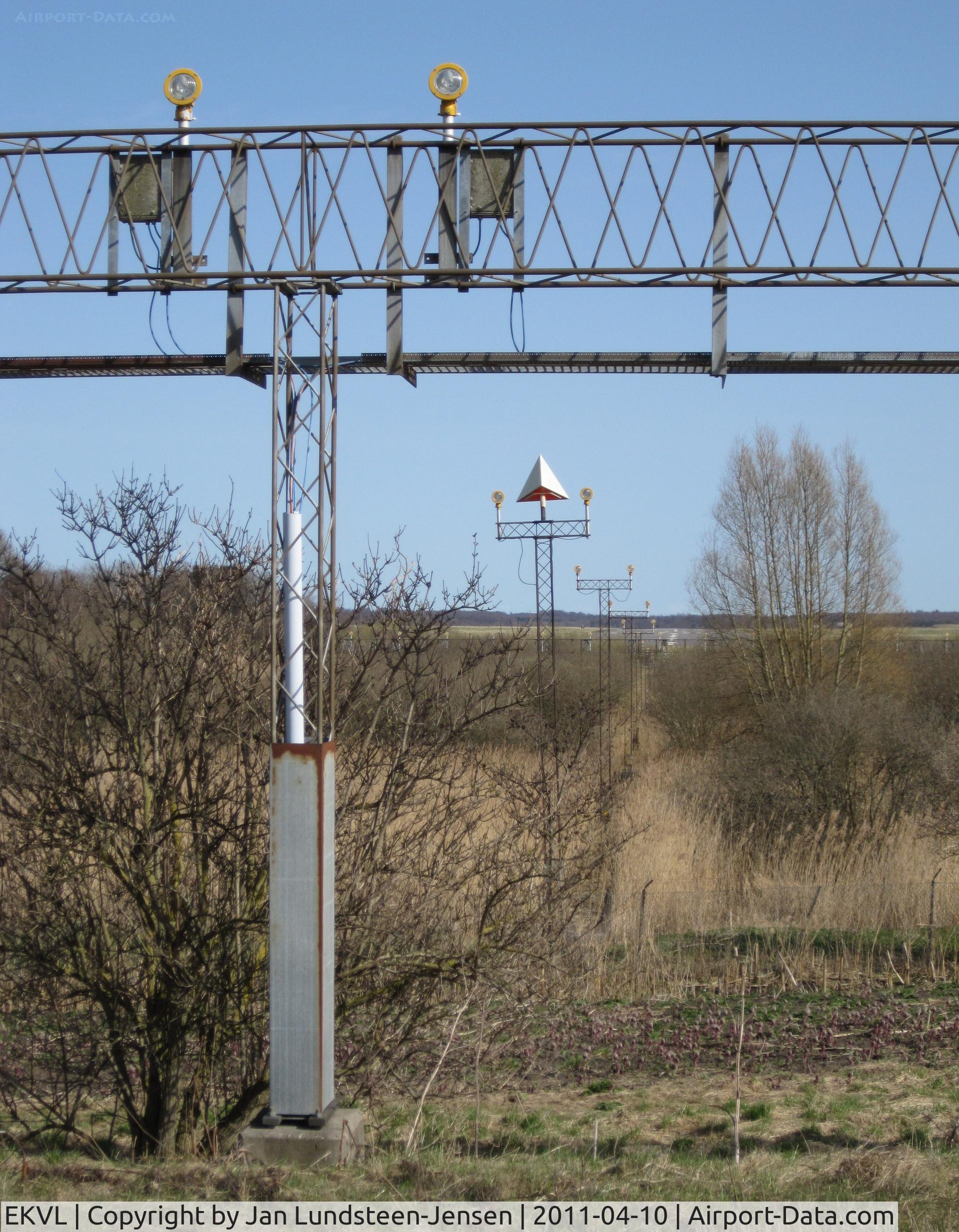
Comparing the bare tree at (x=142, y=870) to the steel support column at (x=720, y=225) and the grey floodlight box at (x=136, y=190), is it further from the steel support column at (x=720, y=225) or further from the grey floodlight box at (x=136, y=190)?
the steel support column at (x=720, y=225)

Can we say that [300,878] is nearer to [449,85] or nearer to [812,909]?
[449,85]

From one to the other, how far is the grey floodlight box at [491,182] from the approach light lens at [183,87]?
1.91 meters

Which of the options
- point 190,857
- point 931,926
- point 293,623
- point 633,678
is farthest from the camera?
point 633,678

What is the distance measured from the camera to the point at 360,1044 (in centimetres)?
923

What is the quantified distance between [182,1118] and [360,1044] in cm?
148

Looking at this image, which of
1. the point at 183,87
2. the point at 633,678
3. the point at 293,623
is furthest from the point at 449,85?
the point at 633,678

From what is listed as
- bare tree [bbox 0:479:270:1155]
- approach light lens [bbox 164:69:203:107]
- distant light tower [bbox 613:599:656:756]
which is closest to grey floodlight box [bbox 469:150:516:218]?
approach light lens [bbox 164:69:203:107]

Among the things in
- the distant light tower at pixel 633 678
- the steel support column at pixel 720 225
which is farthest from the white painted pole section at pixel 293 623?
the distant light tower at pixel 633 678

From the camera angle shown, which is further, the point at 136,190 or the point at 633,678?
the point at 633,678

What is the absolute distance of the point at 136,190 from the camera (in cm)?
782

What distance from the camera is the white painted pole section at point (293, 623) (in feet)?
22.1

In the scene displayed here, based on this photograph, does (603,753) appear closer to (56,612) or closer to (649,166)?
(56,612)
